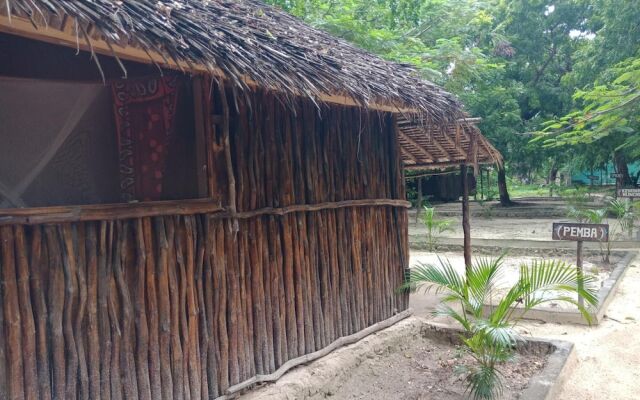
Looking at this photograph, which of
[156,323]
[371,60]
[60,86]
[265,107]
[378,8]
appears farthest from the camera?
[378,8]

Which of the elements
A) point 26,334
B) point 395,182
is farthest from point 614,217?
point 26,334

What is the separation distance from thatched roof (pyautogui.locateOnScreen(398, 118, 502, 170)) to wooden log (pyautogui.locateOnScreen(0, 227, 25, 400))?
4416 mm

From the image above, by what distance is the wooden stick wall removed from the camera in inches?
109

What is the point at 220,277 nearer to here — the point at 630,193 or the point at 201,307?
the point at 201,307

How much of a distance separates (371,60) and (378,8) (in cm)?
694

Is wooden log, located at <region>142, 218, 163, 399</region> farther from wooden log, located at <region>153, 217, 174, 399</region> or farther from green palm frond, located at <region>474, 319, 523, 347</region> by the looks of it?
green palm frond, located at <region>474, 319, 523, 347</region>

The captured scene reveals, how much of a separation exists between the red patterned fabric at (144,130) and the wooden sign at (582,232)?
5.05 metres

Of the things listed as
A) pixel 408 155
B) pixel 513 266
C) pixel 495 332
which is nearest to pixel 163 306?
pixel 495 332

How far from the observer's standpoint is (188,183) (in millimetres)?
3748

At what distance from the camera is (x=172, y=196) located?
12.4 ft

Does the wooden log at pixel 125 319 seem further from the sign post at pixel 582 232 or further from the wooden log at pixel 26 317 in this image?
the sign post at pixel 582 232

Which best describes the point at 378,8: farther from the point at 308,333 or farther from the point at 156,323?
the point at 156,323

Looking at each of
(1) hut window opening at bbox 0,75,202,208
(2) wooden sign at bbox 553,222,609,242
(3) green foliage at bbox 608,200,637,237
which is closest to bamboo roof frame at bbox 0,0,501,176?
(1) hut window opening at bbox 0,75,202,208

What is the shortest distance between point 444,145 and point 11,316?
231 inches
